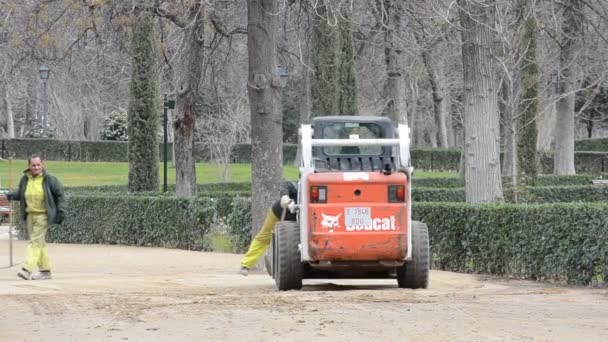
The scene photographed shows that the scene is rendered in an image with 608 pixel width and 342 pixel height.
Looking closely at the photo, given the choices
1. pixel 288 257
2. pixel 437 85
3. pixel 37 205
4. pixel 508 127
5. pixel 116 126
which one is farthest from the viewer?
pixel 116 126

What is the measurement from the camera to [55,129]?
7544 centimetres

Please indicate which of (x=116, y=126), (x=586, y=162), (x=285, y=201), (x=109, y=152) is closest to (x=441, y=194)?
(x=285, y=201)

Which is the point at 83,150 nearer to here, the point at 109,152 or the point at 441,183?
the point at 109,152

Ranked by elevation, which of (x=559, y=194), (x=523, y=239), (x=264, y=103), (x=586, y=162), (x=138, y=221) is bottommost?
(x=138, y=221)

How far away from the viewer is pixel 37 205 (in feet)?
54.2

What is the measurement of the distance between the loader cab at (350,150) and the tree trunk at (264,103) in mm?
4149

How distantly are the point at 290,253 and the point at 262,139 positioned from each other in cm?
551

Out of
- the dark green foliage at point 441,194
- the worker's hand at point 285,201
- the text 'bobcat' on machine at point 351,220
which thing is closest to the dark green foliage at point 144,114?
the dark green foliage at point 441,194

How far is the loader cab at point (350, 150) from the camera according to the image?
14.4 meters

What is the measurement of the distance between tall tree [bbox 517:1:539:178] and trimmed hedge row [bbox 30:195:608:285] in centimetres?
1122

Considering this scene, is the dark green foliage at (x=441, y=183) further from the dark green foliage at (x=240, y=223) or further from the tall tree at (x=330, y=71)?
the dark green foliage at (x=240, y=223)

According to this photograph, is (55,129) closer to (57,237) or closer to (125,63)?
(125,63)

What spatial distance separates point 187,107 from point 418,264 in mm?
15442

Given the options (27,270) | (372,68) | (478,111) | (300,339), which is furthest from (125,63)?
(300,339)
